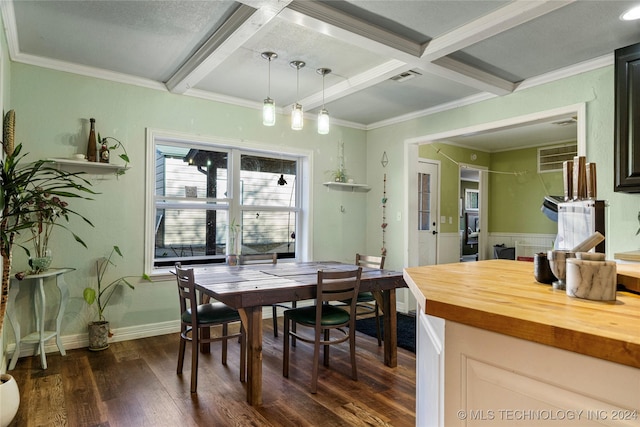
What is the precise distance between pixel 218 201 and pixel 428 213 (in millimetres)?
3409

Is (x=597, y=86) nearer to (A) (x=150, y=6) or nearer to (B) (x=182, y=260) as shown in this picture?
(A) (x=150, y=6)

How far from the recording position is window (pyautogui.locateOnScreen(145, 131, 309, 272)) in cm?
407

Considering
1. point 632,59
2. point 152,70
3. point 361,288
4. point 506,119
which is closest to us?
point 632,59

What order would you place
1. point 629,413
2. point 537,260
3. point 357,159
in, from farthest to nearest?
point 357,159 → point 537,260 → point 629,413

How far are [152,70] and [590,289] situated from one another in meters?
3.68

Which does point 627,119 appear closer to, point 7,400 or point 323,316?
point 323,316

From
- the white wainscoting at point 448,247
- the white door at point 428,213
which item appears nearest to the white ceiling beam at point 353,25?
the white door at point 428,213

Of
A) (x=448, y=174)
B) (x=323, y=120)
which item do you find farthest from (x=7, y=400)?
(x=448, y=174)

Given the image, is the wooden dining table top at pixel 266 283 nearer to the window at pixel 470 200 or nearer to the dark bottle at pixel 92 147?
the dark bottle at pixel 92 147

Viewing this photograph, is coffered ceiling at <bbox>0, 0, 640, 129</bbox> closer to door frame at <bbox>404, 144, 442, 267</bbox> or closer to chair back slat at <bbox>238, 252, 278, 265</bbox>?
door frame at <bbox>404, 144, 442, 267</bbox>

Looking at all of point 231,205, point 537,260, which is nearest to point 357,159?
point 231,205

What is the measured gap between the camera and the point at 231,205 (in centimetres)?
447

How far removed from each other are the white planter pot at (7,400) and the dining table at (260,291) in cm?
109

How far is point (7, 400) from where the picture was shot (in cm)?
204
